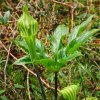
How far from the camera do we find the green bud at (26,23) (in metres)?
0.92

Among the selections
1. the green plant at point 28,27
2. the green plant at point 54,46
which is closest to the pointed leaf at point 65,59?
the green plant at point 54,46

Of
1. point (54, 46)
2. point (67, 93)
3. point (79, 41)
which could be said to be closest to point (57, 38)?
point (54, 46)

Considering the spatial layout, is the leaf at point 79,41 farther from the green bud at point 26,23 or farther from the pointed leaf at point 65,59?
the green bud at point 26,23

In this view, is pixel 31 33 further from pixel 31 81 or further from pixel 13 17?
pixel 13 17

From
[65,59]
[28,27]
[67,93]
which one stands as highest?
[28,27]

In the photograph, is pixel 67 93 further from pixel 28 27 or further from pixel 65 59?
pixel 28 27

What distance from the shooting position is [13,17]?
2.09 metres

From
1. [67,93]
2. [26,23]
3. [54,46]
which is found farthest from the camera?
[54,46]

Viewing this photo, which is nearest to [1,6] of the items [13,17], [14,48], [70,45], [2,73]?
[13,17]

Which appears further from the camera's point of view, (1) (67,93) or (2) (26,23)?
(1) (67,93)

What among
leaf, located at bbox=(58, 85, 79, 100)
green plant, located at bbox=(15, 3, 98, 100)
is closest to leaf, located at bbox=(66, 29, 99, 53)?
green plant, located at bbox=(15, 3, 98, 100)

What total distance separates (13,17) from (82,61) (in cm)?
49

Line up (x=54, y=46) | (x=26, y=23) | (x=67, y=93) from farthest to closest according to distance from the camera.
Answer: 1. (x=54, y=46)
2. (x=67, y=93)
3. (x=26, y=23)

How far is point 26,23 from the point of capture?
3.05ft
